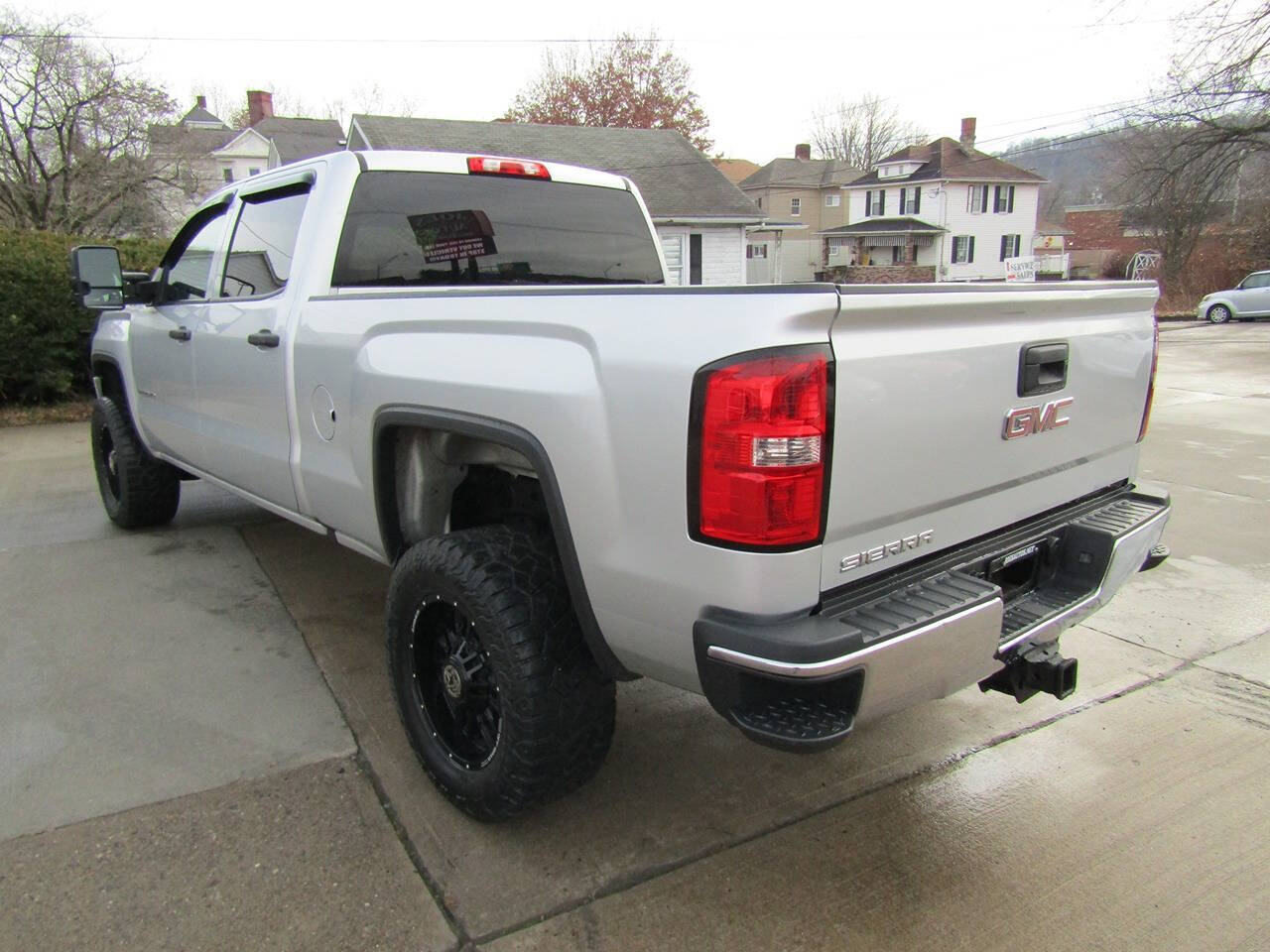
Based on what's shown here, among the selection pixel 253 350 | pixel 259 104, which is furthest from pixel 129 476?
pixel 259 104

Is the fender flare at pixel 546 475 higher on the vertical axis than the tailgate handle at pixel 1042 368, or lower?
lower

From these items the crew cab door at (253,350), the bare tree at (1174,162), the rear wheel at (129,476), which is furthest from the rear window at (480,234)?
the bare tree at (1174,162)

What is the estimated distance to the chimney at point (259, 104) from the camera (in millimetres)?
49438

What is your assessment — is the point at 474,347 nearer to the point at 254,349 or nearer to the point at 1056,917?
the point at 254,349

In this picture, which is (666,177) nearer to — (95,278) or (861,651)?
(95,278)

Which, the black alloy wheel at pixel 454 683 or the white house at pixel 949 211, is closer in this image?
the black alloy wheel at pixel 454 683

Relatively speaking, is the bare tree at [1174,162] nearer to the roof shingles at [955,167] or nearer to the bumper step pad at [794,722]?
the roof shingles at [955,167]

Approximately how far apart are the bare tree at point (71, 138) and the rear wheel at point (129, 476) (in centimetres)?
1805

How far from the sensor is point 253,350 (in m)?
3.58

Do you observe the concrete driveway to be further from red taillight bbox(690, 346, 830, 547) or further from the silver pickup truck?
red taillight bbox(690, 346, 830, 547)

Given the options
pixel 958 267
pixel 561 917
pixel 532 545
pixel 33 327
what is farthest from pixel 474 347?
pixel 958 267

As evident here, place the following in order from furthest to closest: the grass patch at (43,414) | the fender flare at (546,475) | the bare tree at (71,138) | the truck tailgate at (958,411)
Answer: the bare tree at (71,138), the grass patch at (43,414), the fender flare at (546,475), the truck tailgate at (958,411)

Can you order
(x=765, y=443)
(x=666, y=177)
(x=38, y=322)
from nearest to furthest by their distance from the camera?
1. (x=765, y=443)
2. (x=38, y=322)
3. (x=666, y=177)

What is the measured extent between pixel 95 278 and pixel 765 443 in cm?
431
